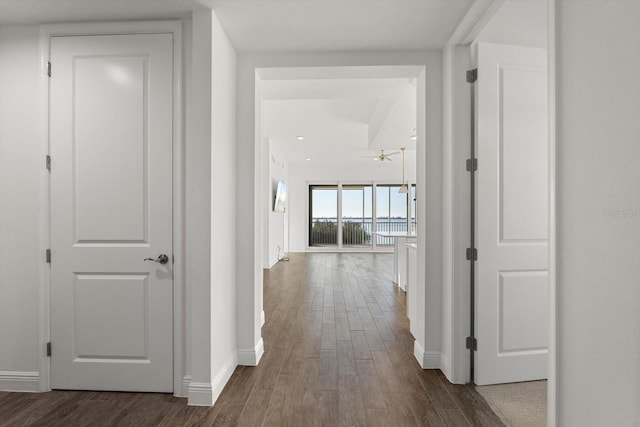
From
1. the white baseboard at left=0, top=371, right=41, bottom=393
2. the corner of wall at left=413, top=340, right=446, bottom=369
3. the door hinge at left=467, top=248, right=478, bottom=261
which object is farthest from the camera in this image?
the corner of wall at left=413, top=340, right=446, bottom=369

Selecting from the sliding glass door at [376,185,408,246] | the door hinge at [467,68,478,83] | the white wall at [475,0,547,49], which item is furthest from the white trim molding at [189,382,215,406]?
the sliding glass door at [376,185,408,246]

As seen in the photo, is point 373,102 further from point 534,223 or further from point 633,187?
point 633,187

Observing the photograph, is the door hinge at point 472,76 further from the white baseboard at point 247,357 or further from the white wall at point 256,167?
the white baseboard at point 247,357

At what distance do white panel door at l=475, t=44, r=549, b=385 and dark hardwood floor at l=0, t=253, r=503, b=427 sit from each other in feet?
1.42

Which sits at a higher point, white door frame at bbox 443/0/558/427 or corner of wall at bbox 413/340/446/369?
white door frame at bbox 443/0/558/427

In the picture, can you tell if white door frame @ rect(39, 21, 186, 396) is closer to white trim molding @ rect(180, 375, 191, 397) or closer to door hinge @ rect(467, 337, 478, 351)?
white trim molding @ rect(180, 375, 191, 397)

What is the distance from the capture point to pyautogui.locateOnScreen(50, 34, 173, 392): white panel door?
245 centimetres

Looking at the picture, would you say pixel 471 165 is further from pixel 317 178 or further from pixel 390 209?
pixel 390 209

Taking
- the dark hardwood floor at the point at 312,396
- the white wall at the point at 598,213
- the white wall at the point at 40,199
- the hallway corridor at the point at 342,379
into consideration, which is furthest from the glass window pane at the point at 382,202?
the white wall at the point at 598,213

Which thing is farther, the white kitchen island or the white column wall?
the white kitchen island

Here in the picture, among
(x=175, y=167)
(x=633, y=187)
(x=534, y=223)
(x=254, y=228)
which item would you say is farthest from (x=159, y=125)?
(x=534, y=223)

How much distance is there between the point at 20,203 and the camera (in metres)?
2.51

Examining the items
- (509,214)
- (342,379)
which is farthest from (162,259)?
(509,214)

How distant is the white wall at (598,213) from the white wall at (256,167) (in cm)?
138
